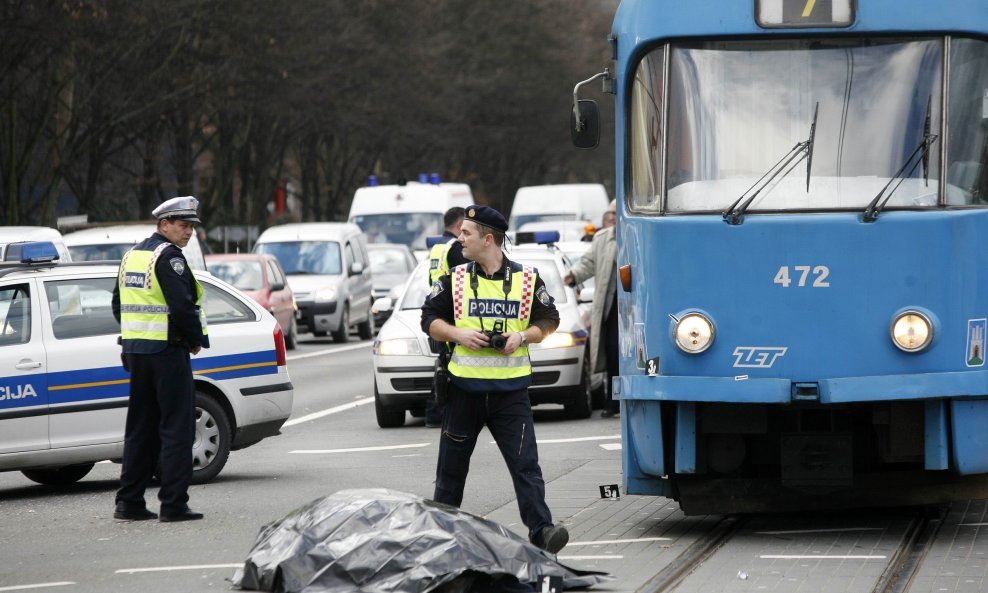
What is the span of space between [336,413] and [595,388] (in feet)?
8.59

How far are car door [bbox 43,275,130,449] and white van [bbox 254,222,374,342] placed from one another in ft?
56.3

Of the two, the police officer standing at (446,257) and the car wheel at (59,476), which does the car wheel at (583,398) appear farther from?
the car wheel at (59,476)

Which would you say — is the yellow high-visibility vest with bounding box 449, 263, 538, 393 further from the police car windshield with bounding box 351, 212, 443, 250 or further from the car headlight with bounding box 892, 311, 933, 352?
the police car windshield with bounding box 351, 212, 443, 250

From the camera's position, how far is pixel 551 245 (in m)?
19.3

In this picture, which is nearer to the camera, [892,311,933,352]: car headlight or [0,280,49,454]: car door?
[892,311,933,352]: car headlight

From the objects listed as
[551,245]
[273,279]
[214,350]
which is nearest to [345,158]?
[273,279]

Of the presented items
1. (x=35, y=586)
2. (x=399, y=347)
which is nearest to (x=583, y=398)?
(x=399, y=347)

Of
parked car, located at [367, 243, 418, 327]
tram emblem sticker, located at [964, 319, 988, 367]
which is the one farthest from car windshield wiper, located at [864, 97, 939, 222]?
parked car, located at [367, 243, 418, 327]

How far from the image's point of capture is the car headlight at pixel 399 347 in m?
16.2

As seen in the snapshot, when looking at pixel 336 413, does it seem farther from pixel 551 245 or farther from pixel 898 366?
pixel 898 366

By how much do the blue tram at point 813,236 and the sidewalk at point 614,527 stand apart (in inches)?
16.7

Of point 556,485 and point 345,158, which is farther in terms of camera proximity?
point 345,158

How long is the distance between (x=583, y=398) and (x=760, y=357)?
300 inches

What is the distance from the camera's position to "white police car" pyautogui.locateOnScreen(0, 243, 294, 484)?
12.0 m
